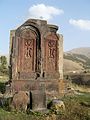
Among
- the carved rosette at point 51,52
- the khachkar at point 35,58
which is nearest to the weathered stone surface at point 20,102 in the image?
the khachkar at point 35,58

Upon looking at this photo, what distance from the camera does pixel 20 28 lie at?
13.6 m

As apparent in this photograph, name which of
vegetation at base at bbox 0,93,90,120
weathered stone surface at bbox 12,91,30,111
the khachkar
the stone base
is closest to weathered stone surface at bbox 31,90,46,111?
weathered stone surface at bbox 12,91,30,111

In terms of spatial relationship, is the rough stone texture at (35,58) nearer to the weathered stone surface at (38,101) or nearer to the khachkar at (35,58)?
the khachkar at (35,58)

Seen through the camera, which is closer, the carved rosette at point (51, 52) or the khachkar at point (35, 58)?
the khachkar at point (35, 58)

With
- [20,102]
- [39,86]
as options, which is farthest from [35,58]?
[20,102]

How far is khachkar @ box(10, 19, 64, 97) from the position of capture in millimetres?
13320

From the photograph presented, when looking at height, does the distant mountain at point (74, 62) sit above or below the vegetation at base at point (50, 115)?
above

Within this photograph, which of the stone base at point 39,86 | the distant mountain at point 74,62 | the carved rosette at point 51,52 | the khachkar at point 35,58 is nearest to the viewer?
the stone base at point 39,86

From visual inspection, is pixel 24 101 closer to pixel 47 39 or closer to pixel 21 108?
pixel 21 108

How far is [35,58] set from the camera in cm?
1367

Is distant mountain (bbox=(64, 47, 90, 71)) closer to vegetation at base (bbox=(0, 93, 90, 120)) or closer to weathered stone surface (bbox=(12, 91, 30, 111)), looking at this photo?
weathered stone surface (bbox=(12, 91, 30, 111))

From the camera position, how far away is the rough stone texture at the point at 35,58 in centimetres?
1333

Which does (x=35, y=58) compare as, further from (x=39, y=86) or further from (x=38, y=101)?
(x=38, y=101)

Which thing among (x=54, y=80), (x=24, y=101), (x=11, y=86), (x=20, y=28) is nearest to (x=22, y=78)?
(x=11, y=86)
